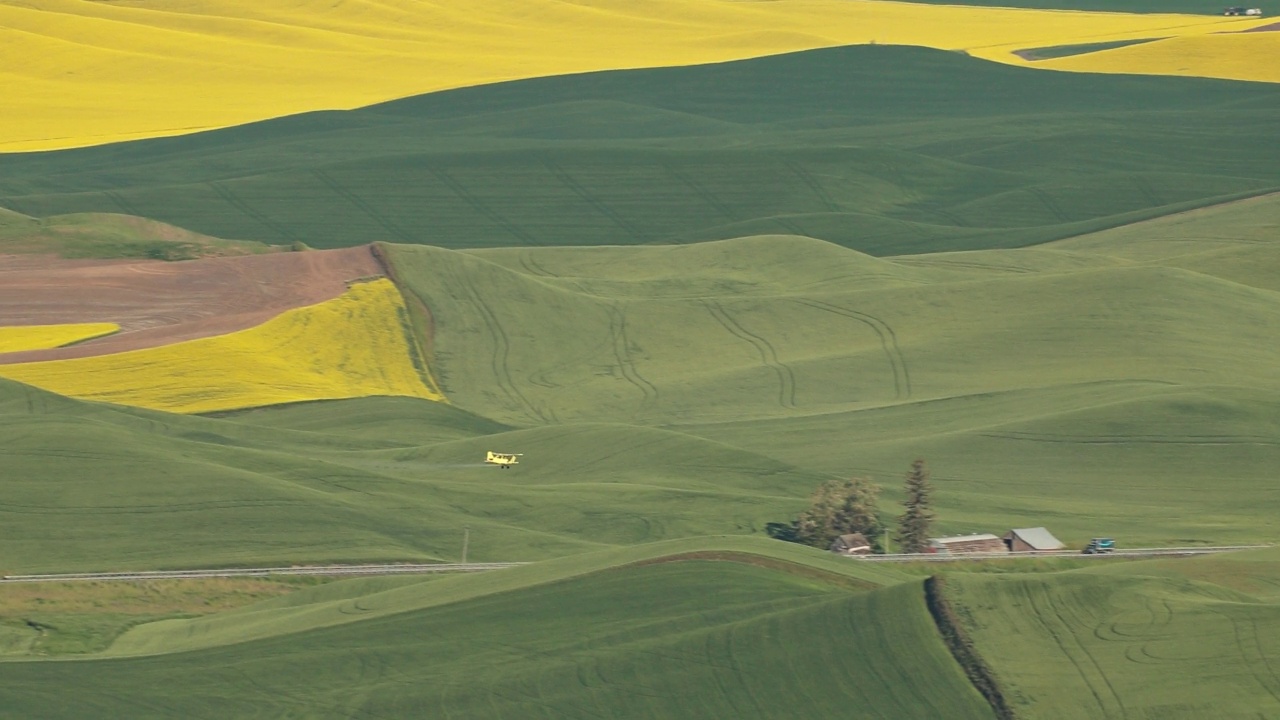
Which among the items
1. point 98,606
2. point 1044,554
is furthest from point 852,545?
point 98,606

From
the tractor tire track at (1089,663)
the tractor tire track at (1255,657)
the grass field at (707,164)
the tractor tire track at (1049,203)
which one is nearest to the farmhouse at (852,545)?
the tractor tire track at (1089,663)

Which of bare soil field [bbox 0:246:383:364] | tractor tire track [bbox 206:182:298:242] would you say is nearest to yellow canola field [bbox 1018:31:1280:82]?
tractor tire track [bbox 206:182:298:242]

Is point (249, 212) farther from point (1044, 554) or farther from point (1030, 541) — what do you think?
point (1044, 554)

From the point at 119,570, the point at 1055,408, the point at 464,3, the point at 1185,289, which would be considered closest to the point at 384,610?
the point at 119,570

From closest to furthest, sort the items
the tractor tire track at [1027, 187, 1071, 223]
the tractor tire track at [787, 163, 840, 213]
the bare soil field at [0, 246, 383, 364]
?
the bare soil field at [0, 246, 383, 364] → the tractor tire track at [1027, 187, 1071, 223] → the tractor tire track at [787, 163, 840, 213]

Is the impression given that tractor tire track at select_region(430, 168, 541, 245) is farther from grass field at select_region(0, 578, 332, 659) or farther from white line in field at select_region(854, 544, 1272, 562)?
grass field at select_region(0, 578, 332, 659)

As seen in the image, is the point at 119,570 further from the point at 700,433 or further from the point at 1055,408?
the point at 1055,408
